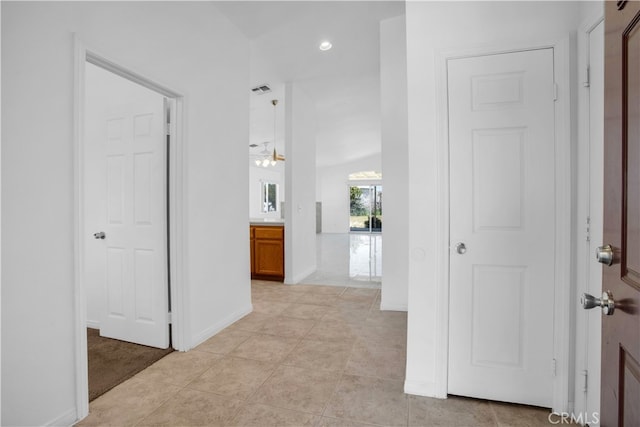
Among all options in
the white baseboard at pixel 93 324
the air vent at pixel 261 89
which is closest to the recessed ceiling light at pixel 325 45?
the air vent at pixel 261 89

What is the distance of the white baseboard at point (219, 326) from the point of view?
260cm

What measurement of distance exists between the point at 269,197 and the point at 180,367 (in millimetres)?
10123

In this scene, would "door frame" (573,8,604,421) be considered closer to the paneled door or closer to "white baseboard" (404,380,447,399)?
"white baseboard" (404,380,447,399)

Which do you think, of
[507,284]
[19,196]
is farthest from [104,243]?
[507,284]

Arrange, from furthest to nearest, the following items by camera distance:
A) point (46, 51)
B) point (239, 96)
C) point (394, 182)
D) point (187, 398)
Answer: point (394, 182)
point (239, 96)
point (187, 398)
point (46, 51)

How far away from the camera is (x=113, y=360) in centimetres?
232

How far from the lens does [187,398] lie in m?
1.87

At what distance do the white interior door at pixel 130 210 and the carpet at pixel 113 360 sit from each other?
8 centimetres

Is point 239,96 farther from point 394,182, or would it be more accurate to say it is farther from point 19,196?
point 19,196

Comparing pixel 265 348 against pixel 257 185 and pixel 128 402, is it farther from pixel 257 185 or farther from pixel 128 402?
pixel 257 185

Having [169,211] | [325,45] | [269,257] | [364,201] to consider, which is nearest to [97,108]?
[169,211]

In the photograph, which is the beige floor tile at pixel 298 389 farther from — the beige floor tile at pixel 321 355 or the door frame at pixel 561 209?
the door frame at pixel 561 209

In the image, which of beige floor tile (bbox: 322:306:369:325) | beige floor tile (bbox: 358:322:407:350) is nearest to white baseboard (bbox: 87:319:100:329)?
beige floor tile (bbox: 322:306:369:325)

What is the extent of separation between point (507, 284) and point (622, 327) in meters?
1.09
